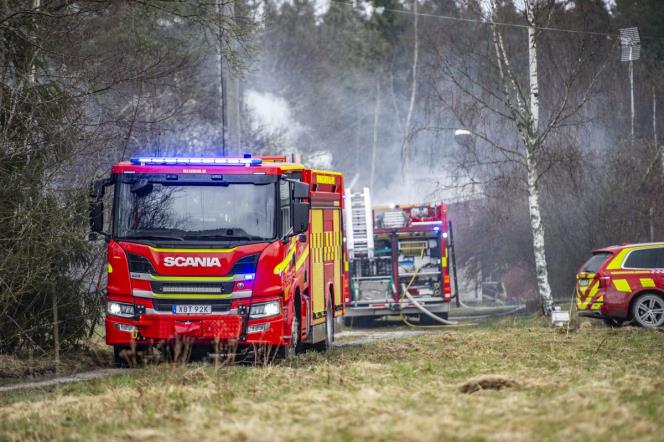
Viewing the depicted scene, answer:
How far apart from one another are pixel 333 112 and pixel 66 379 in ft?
164

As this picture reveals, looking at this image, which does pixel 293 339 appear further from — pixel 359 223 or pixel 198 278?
pixel 359 223

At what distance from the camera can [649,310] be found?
2041 centimetres

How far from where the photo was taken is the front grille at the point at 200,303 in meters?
13.7

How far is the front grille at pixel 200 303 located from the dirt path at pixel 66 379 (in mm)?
1115

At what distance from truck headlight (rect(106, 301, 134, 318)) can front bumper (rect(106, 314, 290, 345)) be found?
0.06 metres

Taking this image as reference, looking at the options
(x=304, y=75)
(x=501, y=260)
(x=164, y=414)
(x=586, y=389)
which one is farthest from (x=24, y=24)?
(x=304, y=75)

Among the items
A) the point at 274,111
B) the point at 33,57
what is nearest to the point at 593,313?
the point at 33,57

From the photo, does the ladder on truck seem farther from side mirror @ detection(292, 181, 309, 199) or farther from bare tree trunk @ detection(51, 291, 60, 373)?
side mirror @ detection(292, 181, 309, 199)

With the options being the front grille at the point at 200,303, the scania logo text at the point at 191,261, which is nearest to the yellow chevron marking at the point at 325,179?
the scania logo text at the point at 191,261

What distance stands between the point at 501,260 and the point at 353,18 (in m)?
29.6

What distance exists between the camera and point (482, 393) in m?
9.27

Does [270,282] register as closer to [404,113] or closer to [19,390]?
[19,390]

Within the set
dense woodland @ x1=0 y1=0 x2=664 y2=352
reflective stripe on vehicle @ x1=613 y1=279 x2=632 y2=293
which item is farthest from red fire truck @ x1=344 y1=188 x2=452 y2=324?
reflective stripe on vehicle @ x1=613 y1=279 x2=632 y2=293

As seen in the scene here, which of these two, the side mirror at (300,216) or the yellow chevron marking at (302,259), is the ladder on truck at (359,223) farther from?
the side mirror at (300,216)
